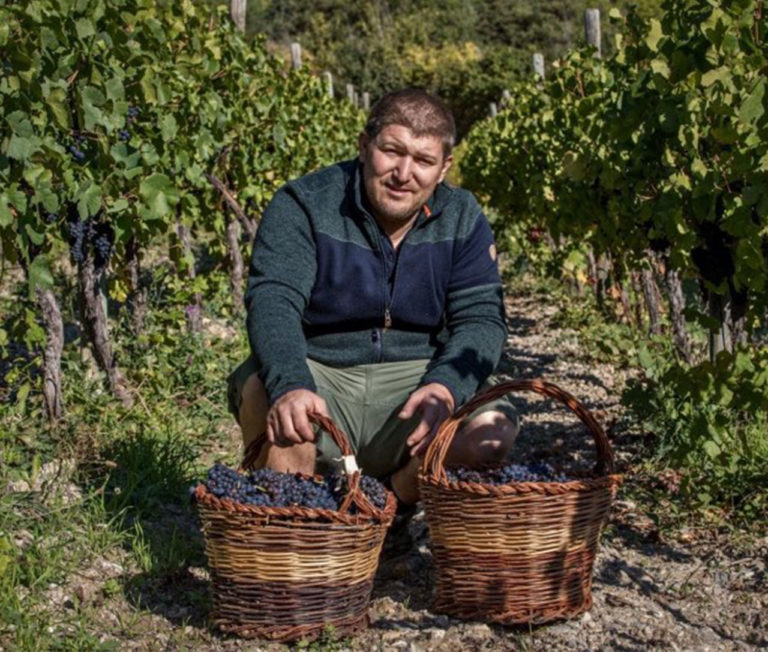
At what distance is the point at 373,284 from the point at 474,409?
0.53 metres

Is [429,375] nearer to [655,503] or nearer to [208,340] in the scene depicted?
[655,503]

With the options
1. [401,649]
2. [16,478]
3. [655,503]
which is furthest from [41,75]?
[655,503]

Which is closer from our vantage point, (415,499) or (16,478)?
(415,499)

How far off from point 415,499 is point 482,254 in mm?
720

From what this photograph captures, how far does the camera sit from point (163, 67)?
4.73m

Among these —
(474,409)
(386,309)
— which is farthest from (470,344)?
(474,409)

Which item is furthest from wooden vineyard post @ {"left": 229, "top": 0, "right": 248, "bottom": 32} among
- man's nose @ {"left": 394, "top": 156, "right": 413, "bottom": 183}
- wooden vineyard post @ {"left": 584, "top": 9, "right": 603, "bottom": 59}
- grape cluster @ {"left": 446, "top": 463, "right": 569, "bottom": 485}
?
grape cluster @ {"left": 446, "top": 463, "right": 569, "bottom": 485}

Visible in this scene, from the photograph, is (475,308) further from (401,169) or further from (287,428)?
(287,428)

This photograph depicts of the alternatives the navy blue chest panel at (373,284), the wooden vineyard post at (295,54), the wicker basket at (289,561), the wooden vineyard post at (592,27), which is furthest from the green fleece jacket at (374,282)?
the wooden vineyard post at (295,54)

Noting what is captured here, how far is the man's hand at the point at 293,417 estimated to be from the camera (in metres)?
2.65

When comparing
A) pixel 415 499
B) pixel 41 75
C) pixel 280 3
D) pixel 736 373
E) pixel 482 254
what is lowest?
pixel 415 499

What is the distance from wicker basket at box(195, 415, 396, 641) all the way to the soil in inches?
2.9

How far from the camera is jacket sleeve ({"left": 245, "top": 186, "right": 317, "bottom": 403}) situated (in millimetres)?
2830

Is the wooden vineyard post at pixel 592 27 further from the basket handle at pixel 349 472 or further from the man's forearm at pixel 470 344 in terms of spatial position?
the basket handle at pixel 349 472
